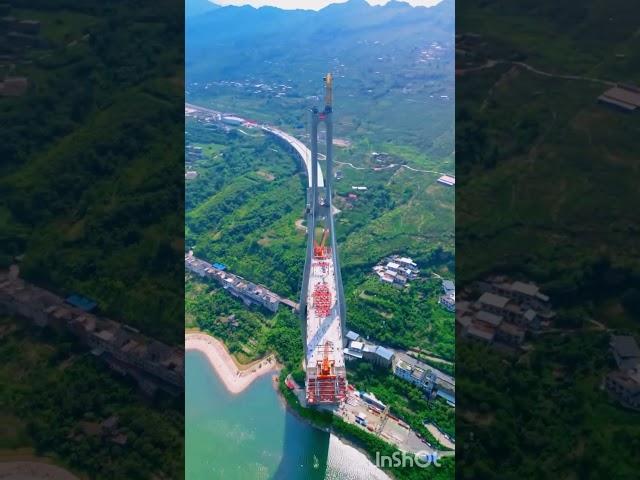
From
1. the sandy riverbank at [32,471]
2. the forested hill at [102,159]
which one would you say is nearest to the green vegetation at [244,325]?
the forested hill at [102,159]

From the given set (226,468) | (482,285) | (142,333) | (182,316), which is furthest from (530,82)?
(226,468)

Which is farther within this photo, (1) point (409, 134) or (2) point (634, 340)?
(1) point (409, 134)

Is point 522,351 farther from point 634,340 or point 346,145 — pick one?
point 346,145

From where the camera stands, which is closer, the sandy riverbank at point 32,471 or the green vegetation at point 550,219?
the sandy riverbank at point 32,471

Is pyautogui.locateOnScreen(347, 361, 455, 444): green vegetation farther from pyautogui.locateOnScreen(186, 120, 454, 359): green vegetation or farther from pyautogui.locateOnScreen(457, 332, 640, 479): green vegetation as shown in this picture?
pyautogui.locateOnScreen(457, 332, 640, 479): green vegetation

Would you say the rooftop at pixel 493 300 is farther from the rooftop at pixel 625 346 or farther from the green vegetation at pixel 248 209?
the green vegetation at pixel 248 209

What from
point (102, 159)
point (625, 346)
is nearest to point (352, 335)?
point (625, 346)
